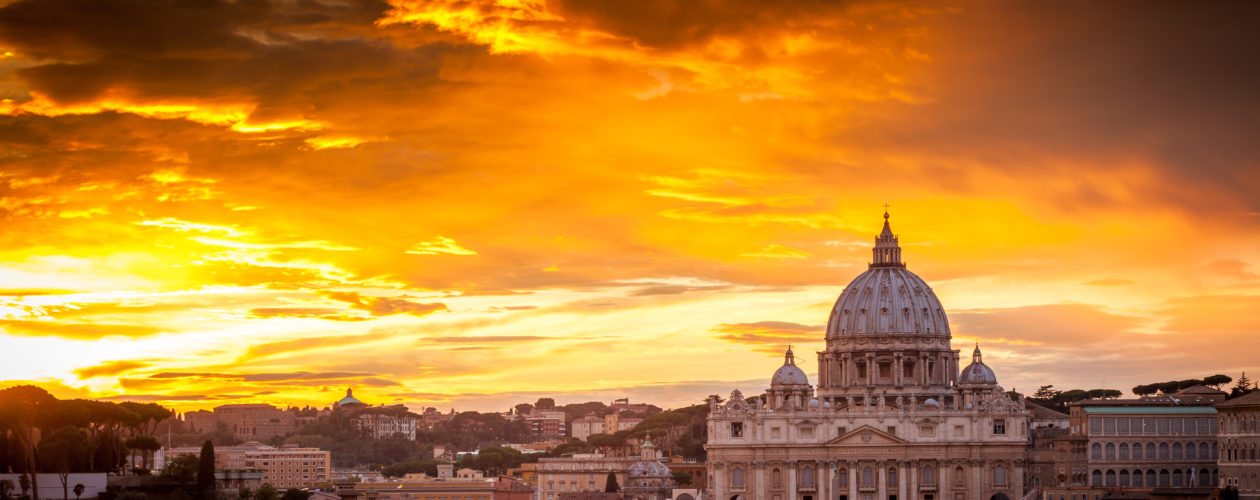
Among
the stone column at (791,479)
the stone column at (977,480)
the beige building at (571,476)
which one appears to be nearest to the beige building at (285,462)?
the beige building at (571,476)

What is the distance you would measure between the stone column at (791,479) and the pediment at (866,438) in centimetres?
273

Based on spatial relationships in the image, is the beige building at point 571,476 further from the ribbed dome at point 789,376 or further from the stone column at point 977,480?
the stone column at point 977,480

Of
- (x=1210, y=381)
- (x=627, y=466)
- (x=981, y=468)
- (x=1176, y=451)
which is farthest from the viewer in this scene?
(x=627, y=466)

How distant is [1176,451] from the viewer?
99375 millimetres

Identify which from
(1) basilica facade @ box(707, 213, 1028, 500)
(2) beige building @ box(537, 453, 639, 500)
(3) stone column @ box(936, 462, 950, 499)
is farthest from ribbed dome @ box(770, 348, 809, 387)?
(2) beige building @ box(537, 453, 639, 500)

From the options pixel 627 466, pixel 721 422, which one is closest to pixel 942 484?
pixel 721 422

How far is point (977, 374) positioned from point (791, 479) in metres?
13.6

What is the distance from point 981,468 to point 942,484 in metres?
2.42

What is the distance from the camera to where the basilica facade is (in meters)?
113

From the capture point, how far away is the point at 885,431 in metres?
114

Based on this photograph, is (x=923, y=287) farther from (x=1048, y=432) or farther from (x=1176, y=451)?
(x=1176, y=451)

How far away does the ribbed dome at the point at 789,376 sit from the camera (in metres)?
120

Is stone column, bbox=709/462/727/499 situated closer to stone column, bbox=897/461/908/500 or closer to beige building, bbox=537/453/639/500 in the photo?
stone column, bbox=897/461/908/500

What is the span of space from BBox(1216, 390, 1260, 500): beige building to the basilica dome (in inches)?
1741
